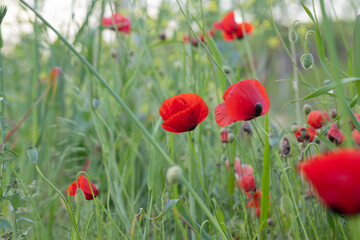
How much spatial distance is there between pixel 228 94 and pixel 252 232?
339mm

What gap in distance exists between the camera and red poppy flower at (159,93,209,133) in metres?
0.55

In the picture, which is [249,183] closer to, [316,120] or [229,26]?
[316,120]

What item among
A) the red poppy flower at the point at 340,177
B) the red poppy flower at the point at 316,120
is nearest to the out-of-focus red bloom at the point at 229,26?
the red poppy flower at the point at 316,120

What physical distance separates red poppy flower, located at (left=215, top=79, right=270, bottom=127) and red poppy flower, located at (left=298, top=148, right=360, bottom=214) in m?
0.24

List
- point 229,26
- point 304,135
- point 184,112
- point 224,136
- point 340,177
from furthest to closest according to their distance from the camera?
point 229,26
point 224,136
point 304,135
point 184,112
point 340,177

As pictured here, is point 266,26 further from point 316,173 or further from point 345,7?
point 316,173

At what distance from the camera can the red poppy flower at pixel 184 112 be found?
55 cm

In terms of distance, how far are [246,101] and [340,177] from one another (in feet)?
0.89

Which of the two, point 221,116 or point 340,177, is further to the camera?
point 221,116

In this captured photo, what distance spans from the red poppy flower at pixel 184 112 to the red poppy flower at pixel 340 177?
0.26 meters

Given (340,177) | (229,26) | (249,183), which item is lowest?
(249,183)

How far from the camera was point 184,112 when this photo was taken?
0.55 meters

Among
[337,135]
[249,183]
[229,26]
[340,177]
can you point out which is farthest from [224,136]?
[229,26]

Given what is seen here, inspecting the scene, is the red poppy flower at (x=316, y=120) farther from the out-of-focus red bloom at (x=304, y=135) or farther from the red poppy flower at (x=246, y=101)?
the red poppy flower at (x=246, y=101)
